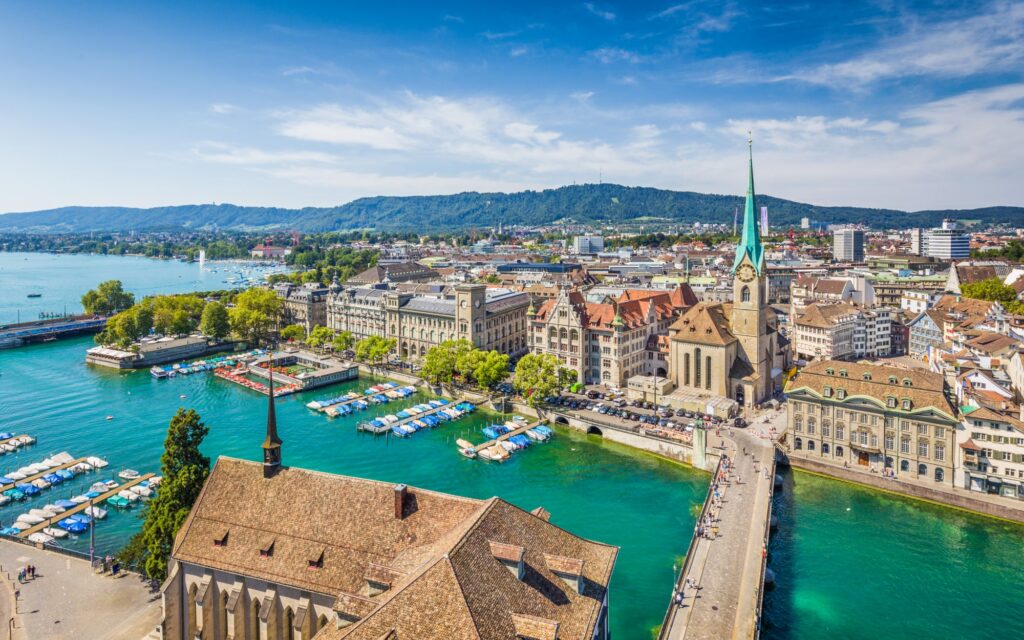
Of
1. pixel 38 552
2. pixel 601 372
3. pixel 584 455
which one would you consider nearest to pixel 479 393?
pixel 601 372

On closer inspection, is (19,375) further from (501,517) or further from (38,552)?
(501,517)

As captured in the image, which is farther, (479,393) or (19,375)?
(19,375)

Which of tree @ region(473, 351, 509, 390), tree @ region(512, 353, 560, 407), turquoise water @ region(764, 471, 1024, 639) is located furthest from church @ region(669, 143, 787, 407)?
turquoise water @ region(764, 471, 1024, 639)

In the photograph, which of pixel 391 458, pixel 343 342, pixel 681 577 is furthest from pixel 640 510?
pixel 343 342

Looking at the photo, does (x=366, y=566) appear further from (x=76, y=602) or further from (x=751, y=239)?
(x=751, y=239)

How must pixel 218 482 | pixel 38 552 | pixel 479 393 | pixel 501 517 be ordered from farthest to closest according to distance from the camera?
1. pixel 479 393
2. pixel 38 552
3. pixel 218 482
4. pixel 501 517

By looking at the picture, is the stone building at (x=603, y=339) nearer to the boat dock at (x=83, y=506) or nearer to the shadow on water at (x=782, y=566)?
the shadow on water at (x=782, y=566)
